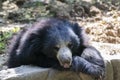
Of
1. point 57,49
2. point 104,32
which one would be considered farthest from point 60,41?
point 104,32

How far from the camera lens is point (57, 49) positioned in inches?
142

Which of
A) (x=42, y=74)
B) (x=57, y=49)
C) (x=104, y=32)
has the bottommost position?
(x=104, y=32)

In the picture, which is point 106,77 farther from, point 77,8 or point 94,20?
point 77,8

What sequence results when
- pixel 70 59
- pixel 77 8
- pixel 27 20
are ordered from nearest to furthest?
pixel 70 59 < pixel 27 20 < pixel 77 8

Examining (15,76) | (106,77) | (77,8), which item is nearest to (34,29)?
(15,76)

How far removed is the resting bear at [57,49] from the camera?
3.53 metres

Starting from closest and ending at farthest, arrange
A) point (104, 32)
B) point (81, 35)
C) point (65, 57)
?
point (65, 57) < point (81, 35) < point (104, 32)

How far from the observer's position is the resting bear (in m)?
3.53

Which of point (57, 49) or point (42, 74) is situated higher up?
point (57, 49)

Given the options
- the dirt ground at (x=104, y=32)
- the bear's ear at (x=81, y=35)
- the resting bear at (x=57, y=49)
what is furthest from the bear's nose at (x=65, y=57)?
the dirt ground at (x=104, y=32)

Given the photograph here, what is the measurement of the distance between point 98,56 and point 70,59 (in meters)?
0.44

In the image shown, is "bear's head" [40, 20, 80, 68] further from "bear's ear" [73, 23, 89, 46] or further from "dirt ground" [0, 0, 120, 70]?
"dirt ground" [0, 0, 120, 70]

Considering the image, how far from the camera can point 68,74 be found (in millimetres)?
3566

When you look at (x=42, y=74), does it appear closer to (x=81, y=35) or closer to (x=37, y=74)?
(x=37, y=74)
